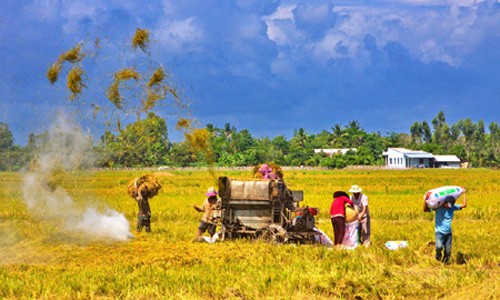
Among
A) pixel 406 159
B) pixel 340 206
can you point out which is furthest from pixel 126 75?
pixel 406 159

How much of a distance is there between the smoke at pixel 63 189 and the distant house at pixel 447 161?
292 feet

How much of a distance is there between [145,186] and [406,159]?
83295 mm

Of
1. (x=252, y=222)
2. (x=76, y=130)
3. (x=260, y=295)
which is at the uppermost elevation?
(x=76, y=130)

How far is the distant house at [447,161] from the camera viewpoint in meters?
98.1

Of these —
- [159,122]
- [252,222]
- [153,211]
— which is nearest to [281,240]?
[252,222]

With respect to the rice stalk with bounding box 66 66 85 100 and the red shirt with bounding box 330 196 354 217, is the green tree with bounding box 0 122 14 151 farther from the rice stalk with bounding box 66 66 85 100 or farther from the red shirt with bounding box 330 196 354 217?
the red shirt with bounding box 330 196 354 217

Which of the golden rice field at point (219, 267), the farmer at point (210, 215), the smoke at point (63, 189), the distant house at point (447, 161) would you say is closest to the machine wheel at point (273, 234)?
the golden rice field at point (219, 267)

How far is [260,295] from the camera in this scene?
819 cm

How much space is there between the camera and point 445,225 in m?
10.2

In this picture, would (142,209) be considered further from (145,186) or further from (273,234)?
(273,234)

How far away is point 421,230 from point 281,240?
15.1 feet

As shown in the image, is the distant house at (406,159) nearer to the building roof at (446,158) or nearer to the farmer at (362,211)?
the building roof at (446,158)

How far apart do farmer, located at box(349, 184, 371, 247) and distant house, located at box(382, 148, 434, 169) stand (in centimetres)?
8233

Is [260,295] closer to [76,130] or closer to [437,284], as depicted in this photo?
[437,284]
